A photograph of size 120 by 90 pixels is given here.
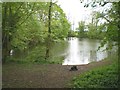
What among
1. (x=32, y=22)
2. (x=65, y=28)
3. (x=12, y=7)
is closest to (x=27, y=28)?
(x=32, y=22)

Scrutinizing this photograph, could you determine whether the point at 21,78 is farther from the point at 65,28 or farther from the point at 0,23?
the point at 65,28

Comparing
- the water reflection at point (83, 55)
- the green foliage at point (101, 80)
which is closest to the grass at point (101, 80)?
the green foliage at point (101, 80)

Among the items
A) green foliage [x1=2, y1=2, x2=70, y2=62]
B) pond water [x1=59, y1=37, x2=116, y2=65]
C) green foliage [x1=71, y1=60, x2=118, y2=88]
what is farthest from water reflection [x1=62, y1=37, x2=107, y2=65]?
green foliage [x1=71, y1=60, x2=118, y2=88]

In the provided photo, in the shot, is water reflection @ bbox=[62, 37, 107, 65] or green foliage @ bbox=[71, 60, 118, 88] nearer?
green foliage @ bbox=[71, 60, 118, 88]

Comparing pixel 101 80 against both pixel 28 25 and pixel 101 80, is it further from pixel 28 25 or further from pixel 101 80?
pixel 28 25

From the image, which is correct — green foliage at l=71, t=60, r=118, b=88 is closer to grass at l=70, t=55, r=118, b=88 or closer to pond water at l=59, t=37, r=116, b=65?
grass at l=70, t=55, r=118, b=88

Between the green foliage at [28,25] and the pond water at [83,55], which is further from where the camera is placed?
the pond water at [83,55]

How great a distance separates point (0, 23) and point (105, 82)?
397 centimetres

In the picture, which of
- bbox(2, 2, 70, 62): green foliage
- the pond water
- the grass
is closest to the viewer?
the grass

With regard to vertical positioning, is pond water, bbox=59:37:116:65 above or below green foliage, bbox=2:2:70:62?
below

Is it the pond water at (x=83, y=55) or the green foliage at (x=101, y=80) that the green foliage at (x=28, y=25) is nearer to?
the pond water at (x=83, y=55)

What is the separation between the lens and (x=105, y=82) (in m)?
4.65

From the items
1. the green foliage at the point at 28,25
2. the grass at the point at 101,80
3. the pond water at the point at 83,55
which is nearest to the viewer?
the grass at the point at 101,80

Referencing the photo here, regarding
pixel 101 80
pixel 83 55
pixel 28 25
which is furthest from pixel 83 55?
pixel 101 80
